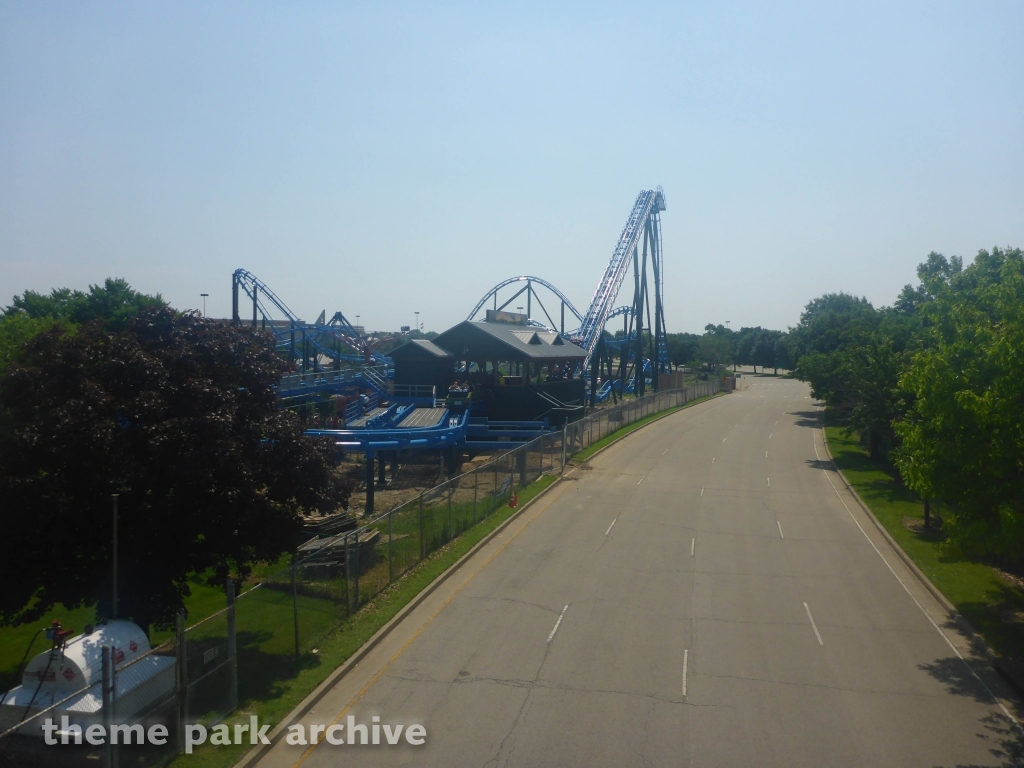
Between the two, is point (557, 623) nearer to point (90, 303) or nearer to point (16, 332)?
point (16, 332)

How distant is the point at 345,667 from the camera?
13.8m

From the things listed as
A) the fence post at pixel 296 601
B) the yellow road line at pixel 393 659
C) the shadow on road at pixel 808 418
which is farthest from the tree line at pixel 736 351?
the fence post at pixel 296 601

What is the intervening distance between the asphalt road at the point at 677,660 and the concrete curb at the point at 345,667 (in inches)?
7.1

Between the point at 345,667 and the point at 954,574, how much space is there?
1645 cm

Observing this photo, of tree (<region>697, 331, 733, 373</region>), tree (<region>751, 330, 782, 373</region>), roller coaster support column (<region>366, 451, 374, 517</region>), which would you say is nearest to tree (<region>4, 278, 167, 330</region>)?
roller coaster support column (<region>366, 451, 374, 517</region>)

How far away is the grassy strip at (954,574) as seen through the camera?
16.9 metres

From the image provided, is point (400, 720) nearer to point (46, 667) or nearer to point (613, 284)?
point (46, 667)

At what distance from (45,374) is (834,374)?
47321mm

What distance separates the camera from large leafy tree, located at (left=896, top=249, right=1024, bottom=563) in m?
14.1

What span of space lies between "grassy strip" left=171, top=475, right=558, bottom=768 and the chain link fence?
160 millimetres

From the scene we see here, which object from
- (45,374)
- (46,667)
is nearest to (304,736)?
(46,667)

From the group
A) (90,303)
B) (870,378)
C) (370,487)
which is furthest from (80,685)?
(90,303)

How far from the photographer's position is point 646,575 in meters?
20.5

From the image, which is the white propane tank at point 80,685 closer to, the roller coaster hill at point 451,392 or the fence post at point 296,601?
the fence post at point 296,601
